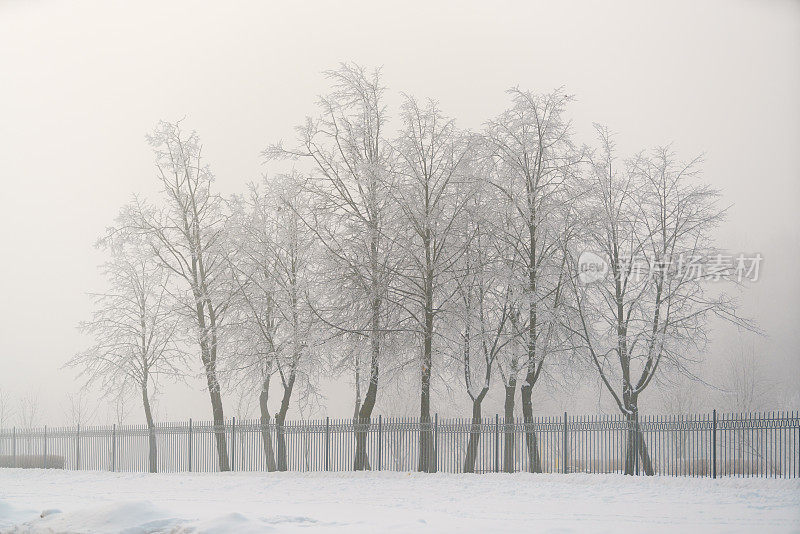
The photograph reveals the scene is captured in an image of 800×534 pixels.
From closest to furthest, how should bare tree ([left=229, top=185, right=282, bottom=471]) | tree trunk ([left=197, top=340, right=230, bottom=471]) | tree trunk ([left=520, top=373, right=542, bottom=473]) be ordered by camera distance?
tree trunk ([left=520, top=373, right=542, bottom=473])
bare tree ([left=229, top=185, right=282, bottom=471])
tree trunk ([left=197, top=340, right=230, bottom=471])

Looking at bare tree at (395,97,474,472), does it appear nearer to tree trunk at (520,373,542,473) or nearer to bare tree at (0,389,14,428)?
tree trunk at (520,373,542,473)

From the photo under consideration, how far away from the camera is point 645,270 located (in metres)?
27.6

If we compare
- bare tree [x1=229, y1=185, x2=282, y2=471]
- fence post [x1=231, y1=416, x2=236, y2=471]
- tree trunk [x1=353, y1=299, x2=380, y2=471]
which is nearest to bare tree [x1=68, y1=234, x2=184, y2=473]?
bare tree [x1=229, y1=185, x2=282, y2=471]

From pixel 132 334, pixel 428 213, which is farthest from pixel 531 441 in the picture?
pixel 132 334

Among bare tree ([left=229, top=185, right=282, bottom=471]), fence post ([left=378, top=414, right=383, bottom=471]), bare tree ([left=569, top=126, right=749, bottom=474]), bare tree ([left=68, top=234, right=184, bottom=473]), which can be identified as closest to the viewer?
fence post ([left=378, top=414, right=383, bottom=471])

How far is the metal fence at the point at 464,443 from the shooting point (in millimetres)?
23266

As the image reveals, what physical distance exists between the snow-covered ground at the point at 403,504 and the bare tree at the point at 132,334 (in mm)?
9307

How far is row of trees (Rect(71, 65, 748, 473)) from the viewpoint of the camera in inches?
1001

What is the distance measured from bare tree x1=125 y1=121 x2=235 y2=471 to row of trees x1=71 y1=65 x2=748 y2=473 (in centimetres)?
88

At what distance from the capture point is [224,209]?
33.5 meters

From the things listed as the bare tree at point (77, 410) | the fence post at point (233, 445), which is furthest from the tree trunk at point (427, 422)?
the bare tree at point (77, 410)

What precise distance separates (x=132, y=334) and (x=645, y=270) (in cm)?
2059

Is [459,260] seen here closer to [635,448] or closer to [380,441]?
[380,441]

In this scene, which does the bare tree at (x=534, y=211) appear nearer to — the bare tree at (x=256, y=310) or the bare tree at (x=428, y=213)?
the bare tree at (x=428, y=213)
